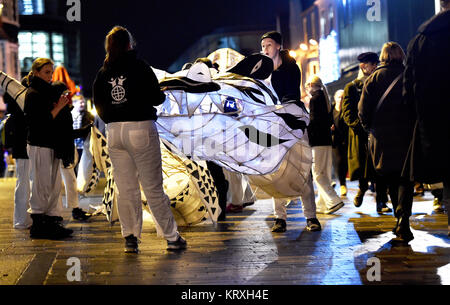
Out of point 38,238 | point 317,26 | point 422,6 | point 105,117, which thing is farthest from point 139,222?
point 317,26

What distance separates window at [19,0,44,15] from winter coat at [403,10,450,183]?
190ft

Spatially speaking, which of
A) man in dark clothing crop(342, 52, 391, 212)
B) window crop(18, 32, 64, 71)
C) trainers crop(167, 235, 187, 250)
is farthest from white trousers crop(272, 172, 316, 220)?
window crop(18, 32, 64, 71)

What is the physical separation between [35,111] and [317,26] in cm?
3335

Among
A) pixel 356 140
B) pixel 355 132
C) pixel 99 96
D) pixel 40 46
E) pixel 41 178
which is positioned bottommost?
pixel 41 178

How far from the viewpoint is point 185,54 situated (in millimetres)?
109062

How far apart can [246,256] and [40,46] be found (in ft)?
182

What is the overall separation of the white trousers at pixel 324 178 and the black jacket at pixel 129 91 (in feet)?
14.3

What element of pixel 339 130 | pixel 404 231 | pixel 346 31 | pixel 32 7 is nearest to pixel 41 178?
pixel 404 231

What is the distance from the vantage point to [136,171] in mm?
7363

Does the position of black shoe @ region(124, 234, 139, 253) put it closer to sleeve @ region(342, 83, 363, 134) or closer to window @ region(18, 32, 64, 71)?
sleeve @ region(342, 83, 363, 134)

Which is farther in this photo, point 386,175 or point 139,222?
point 386,175

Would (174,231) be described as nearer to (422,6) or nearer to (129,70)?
(129,70)

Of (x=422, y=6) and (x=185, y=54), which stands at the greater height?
(x=185, y=54)

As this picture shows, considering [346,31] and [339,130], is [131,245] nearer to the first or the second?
[339,130]
